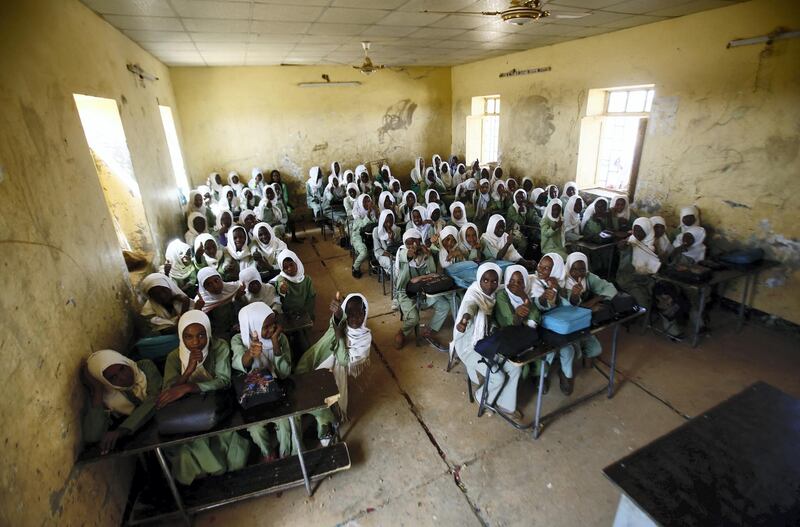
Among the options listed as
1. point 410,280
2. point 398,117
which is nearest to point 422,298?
point 410,280

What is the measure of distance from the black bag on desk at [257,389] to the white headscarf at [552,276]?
2.71m

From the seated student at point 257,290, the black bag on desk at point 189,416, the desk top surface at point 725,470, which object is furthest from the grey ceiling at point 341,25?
the desk top surface at point 725,470

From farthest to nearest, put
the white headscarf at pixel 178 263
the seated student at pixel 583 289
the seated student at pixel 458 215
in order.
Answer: the seated student at pixel 458 215 → the white headscarf at pixel 178 263 → the seated student at pixel 583 289

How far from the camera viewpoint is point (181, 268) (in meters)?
5.70

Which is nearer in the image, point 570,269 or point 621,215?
point 570,269

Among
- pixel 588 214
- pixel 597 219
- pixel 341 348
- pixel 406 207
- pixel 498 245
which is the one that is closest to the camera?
pixel 341 348

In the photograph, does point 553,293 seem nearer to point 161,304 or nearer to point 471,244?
point 471,244

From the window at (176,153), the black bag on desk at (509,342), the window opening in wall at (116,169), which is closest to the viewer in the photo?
the black bag on desk at (509,342)

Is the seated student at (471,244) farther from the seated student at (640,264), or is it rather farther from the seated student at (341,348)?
the seated student at (341,348)

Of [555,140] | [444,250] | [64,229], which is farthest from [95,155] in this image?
[555,140]

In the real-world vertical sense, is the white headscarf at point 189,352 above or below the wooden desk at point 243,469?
above

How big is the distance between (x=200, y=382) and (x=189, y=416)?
0.56 metres

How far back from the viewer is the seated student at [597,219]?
7.00 metres

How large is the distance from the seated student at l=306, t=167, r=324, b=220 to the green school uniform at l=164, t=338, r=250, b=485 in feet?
23.9
